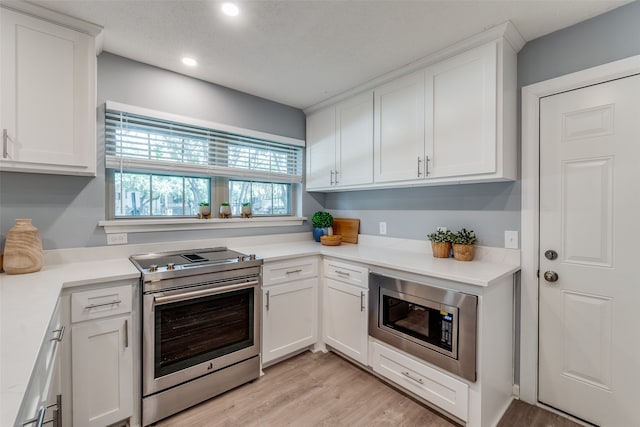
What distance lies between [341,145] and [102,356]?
2.44 metres

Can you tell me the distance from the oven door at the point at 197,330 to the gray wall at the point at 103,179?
0.74 m

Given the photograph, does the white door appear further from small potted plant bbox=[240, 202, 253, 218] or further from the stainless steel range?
small potted plant bbox=[240, 202, 253, 218]

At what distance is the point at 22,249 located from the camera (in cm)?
169

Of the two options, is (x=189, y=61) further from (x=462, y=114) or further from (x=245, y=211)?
(x=462, y=114)

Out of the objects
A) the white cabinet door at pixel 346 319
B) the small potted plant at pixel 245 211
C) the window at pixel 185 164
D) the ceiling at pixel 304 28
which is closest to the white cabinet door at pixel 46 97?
the ceiling at pixel 304 28

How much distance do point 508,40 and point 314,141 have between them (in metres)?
1.90

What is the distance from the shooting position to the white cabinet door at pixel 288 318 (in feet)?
7.66

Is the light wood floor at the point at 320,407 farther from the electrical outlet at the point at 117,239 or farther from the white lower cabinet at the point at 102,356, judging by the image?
the electrical outlet at the point at 117,239

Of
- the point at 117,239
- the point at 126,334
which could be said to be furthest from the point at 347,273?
the point at 117,239

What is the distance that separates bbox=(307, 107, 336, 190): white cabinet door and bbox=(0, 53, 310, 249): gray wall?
2.12 ft

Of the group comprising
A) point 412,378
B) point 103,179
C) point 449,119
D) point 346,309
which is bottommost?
point 412,378

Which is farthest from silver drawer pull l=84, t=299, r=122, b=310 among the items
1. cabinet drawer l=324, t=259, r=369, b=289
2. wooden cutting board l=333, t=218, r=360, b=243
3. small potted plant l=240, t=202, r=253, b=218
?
wooden cutting board l=333, t=218, r=360, b=243

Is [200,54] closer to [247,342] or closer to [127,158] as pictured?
[127,158]

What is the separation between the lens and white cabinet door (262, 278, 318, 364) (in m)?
2.33
